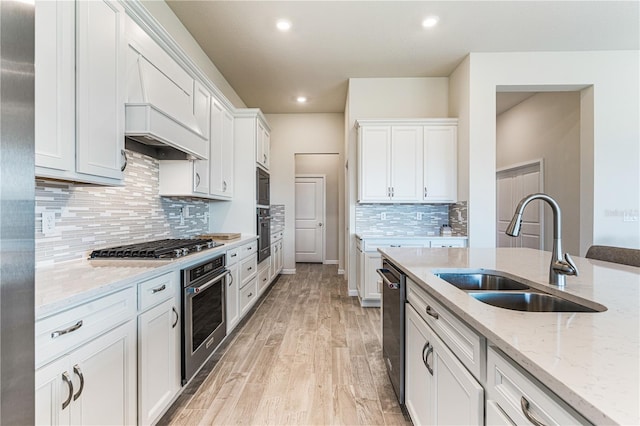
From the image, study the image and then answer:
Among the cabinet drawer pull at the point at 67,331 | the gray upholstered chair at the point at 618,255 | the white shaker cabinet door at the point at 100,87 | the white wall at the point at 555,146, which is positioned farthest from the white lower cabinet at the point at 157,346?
the white wall at the point at 555,146

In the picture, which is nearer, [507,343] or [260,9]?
[507,343]

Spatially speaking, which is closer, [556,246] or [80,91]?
[556,246]

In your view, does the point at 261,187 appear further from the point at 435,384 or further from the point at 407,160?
the point at 435,384

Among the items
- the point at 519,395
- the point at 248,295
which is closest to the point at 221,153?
the point at 248,295

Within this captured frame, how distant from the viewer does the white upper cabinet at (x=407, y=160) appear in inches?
148

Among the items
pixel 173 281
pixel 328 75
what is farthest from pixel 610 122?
pixel 173 281

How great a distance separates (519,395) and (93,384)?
140cm

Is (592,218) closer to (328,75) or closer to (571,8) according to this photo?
(571,8)

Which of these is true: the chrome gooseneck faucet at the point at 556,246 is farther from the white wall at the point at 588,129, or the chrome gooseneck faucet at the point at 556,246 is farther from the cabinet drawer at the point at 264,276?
the cabinet drawer at the point at 264,276

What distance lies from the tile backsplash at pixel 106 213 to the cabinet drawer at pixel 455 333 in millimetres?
1827

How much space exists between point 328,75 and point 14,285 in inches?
157

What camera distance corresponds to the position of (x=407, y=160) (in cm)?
378

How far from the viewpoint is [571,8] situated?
266 centimetres

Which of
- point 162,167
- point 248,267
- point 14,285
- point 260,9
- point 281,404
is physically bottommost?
point 281,404
